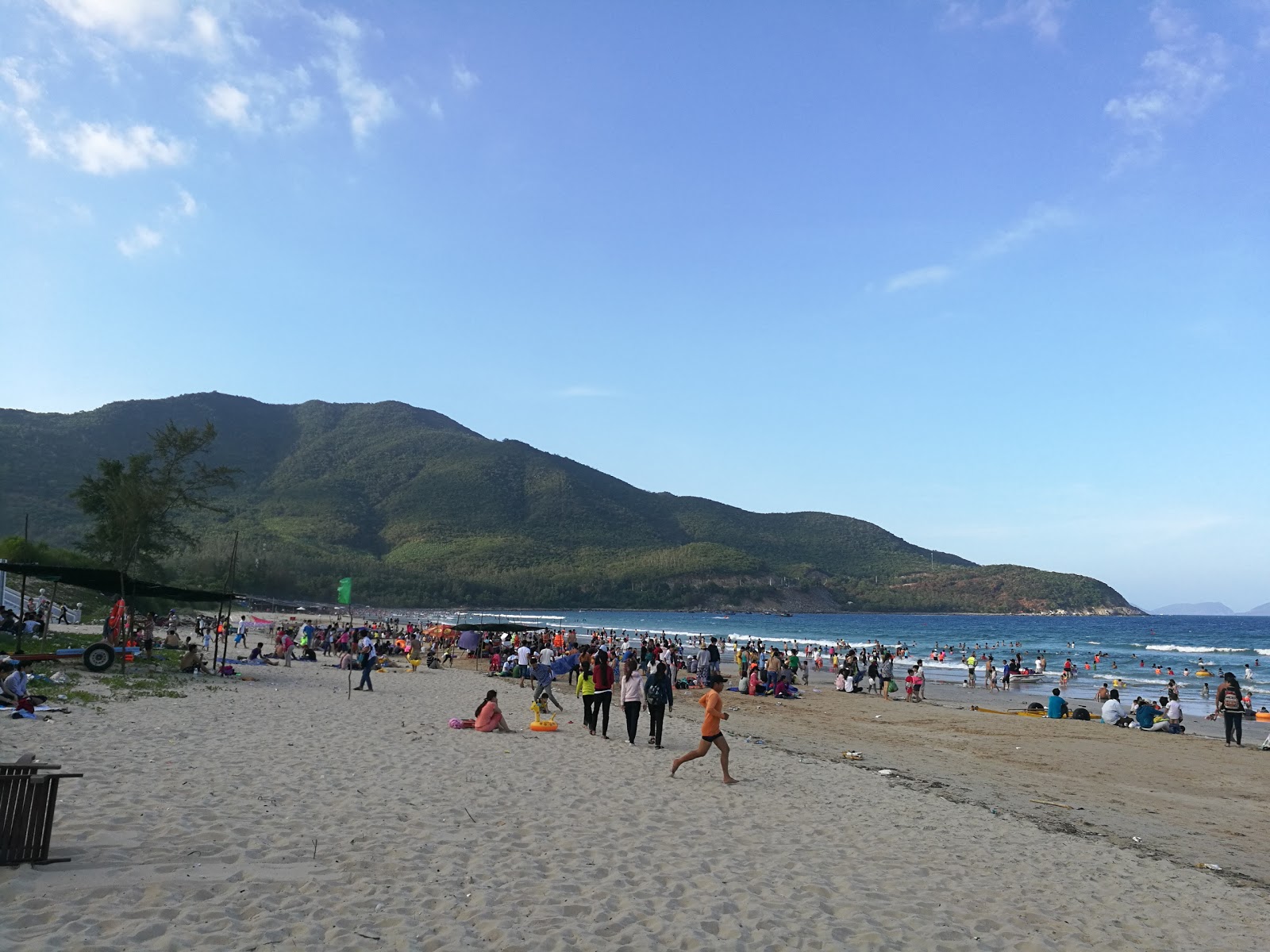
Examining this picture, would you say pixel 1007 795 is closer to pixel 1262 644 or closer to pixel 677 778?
pixel 677 778

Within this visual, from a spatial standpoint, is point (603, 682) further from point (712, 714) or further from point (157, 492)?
point (157, 492)

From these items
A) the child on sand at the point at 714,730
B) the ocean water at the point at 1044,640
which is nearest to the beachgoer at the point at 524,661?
the child on sand at the point at 714,730

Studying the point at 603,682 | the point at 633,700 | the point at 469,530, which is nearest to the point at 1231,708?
the point at 633,700

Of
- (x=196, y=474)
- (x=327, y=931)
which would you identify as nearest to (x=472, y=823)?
(x=327, y=931)

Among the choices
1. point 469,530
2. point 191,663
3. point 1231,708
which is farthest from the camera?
point 469,530

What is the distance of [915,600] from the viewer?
510ft

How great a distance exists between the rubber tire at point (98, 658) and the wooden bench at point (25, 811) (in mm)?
13341

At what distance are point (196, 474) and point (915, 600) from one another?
476 ft

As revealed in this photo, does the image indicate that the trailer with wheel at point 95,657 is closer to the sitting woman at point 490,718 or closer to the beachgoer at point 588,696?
the sitting woman at point 490,718

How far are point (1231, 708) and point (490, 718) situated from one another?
16379mm

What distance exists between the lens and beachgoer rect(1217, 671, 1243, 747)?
61.3 feet

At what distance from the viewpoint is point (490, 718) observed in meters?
13.8

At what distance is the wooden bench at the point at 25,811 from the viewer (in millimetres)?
5367

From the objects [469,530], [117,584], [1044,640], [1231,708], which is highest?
[469,530]
